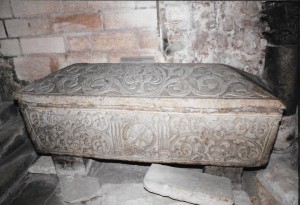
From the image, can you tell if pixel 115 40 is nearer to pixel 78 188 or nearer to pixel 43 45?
pixel 43 45

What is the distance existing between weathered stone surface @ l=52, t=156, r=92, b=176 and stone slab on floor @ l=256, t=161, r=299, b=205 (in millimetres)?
1558

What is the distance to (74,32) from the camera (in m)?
2.51

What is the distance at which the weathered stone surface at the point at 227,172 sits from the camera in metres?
1.90

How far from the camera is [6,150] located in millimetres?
2322

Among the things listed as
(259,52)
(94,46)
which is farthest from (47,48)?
(259,52)

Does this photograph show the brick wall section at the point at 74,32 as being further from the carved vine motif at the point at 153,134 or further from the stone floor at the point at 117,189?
the stone floor at the point at 117,189

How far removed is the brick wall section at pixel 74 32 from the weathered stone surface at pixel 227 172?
122 centimetres

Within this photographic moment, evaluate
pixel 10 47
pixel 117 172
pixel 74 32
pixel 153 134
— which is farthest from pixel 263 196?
pixel 10 47

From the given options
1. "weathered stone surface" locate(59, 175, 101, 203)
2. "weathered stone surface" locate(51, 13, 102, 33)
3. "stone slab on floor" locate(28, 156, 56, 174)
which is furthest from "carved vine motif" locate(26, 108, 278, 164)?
"weathered stone surface" locate(51, 13, 102, 33)

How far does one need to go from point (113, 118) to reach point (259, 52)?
1.55 meters

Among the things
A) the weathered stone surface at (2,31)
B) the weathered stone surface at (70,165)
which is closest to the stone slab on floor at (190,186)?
the weathered stone surface at (70,165)

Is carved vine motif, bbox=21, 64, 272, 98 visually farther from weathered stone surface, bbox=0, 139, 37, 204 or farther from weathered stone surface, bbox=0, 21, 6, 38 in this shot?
weathered stone surface, bbox=0, 21, 6, 38

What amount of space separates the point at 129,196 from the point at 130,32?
1587 millimetres

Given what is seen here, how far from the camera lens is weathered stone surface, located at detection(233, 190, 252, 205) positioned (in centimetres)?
181
